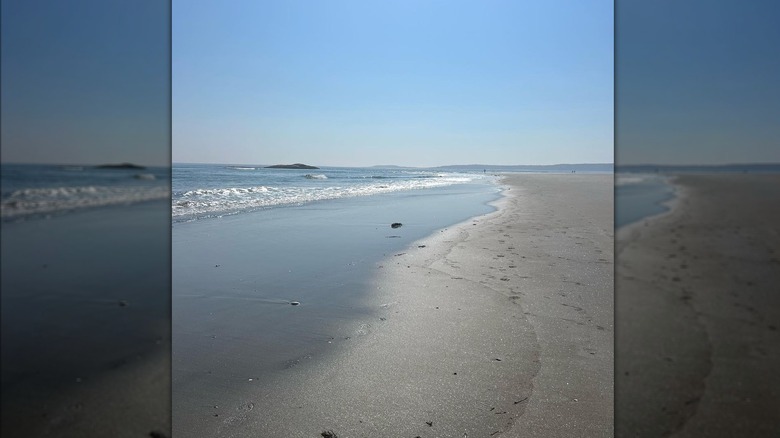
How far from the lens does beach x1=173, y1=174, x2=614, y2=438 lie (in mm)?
2223

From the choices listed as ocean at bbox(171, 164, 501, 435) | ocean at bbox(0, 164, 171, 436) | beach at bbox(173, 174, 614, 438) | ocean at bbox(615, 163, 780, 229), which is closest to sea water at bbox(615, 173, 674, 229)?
ocean at bbox(615, 163, 780, 229)

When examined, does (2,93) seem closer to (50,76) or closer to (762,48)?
(50,76)

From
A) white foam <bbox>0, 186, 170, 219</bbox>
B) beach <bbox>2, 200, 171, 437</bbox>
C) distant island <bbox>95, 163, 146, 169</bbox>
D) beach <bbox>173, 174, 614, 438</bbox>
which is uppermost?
distant island <bbox>95, 163, 146, 169</bbox>

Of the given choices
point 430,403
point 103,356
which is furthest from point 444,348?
point 103,356

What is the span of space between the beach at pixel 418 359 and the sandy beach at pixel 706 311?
961 millimetres

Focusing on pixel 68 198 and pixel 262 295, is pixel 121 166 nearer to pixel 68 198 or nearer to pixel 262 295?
pixel 68 198

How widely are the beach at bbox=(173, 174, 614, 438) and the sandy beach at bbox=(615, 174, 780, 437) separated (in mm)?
961

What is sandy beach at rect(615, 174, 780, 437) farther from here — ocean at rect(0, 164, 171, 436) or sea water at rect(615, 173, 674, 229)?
ocean at rect(0, 164, 171, 436)

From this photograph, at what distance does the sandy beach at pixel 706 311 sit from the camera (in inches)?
47.6

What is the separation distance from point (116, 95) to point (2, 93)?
1.05 feet

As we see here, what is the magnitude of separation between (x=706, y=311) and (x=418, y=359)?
196 cm

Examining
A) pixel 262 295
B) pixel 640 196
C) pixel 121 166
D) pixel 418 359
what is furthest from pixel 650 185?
pixel 262 295

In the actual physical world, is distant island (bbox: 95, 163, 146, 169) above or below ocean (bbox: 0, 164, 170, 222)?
above

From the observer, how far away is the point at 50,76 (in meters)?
1.15
